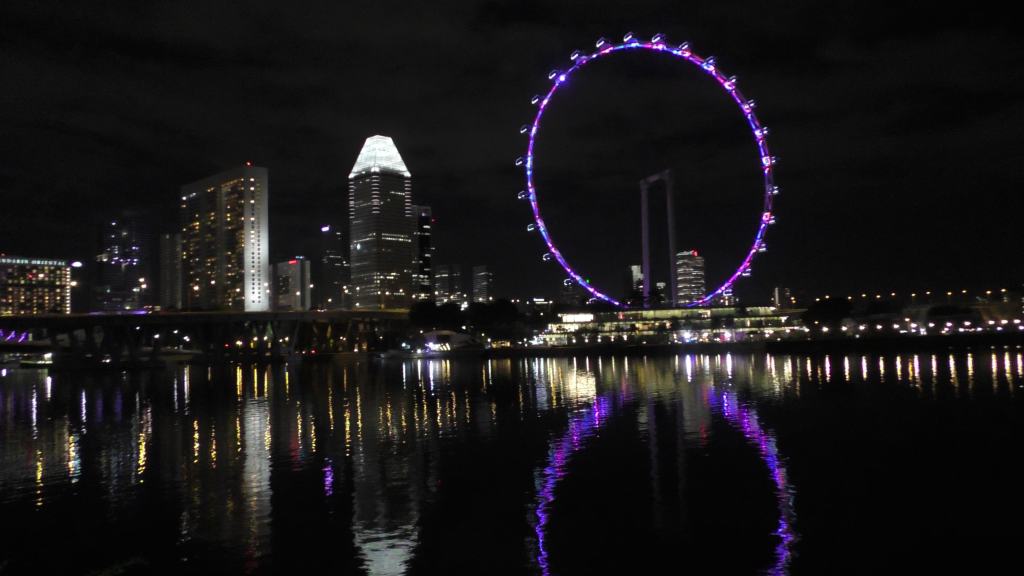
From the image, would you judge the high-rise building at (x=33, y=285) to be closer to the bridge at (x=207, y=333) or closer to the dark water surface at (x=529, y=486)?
the bridge at (x=207, y=333)

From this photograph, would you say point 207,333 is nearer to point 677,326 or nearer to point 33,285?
point 677,326

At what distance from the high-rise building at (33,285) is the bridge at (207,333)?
38483 mm

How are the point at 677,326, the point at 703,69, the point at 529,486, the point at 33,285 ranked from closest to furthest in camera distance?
the point at 529,486, the point at 703,69, the point at 677,326, the point at 33,285

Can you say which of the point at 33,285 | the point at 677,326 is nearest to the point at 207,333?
the point at 677,326

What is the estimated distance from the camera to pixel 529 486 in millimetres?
22219

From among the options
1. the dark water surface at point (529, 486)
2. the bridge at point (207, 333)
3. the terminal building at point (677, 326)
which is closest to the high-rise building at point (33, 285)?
the bridge at point (207, 333)

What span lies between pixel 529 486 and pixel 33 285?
669 feet

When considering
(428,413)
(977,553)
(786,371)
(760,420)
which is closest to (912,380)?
(786,371)

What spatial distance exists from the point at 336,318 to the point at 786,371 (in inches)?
3278

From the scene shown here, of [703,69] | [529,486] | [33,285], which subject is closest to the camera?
[529,486]

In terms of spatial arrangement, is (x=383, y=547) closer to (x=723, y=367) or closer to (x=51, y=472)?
(x=51, y=472)

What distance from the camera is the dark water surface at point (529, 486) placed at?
16234mm

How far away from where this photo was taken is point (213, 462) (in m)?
27.3

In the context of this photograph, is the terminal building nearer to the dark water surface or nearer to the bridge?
the bridge
